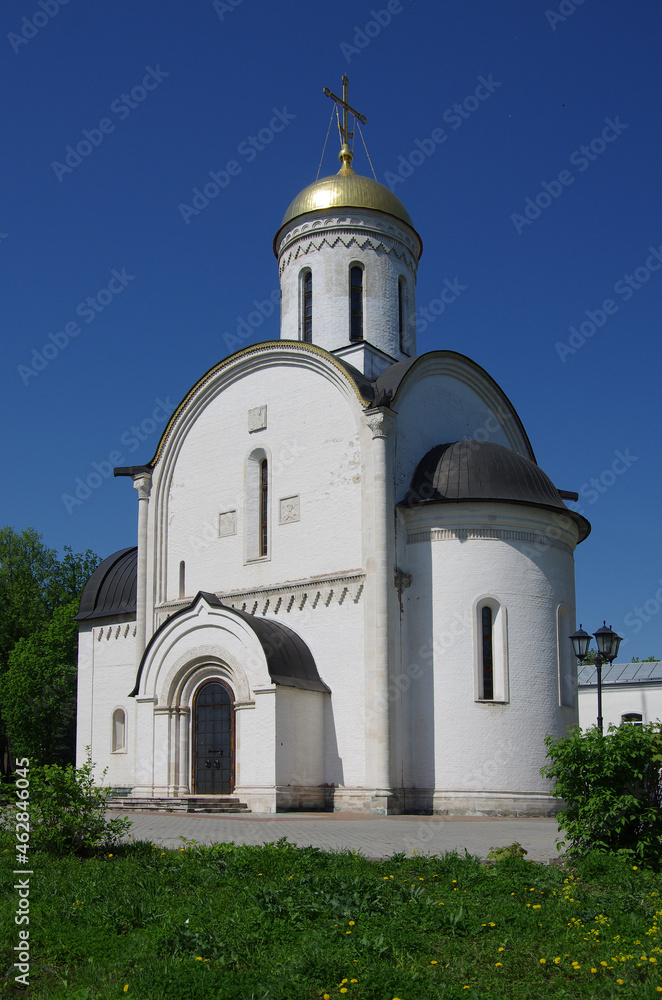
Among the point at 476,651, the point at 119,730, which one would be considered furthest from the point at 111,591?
the point at 476,651

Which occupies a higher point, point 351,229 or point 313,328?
point 351,229

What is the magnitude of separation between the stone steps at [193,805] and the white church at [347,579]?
5 centimetres

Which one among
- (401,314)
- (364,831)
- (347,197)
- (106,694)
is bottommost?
(364,831)

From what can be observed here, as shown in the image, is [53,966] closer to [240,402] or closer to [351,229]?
[240,402]

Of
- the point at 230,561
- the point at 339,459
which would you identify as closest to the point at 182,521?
the point at 230,561

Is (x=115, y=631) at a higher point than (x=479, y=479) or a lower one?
lower

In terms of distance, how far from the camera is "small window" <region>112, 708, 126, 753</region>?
24.1 m

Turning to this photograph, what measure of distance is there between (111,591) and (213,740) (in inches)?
283

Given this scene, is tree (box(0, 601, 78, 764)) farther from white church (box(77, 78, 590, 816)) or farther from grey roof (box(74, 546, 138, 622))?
white church (box(77, 78, 590, 816))

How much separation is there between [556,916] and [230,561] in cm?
1524

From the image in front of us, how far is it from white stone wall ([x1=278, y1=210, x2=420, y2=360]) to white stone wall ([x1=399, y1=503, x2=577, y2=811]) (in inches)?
233

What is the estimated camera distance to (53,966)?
6238 millimetres

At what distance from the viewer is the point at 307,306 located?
23.8 m

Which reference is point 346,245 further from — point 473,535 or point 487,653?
point 487,653
